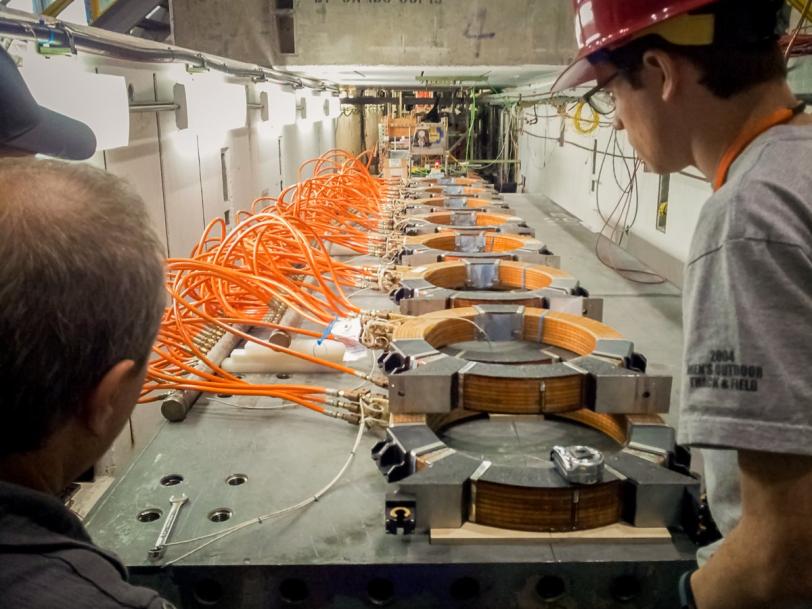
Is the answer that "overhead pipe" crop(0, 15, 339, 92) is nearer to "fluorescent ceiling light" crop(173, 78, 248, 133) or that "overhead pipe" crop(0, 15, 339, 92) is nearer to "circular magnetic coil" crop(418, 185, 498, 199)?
"fluorescent ceiling light" crop(173, 78, 248, 133)

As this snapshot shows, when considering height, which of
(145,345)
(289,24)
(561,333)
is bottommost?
(561,333)

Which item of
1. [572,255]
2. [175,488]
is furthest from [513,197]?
[175,488]

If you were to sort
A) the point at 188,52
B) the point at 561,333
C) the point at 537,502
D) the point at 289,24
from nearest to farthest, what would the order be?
the point at 537,502, the point at 561,333, the point at 188,52, the point at 289,24

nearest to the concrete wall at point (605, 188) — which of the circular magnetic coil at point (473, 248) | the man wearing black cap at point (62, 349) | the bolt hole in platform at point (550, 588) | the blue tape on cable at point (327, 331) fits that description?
the circular magnetic coil at point (473, 248)

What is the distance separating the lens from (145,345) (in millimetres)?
708

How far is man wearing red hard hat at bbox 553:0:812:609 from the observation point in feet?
2.46

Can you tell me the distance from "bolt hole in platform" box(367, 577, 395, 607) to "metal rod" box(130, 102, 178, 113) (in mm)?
1755

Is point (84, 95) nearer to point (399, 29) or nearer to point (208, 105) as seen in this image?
point (208, 105)

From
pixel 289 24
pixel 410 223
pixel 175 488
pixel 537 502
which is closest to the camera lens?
pixel 537 502

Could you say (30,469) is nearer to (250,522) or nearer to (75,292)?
(75,292)

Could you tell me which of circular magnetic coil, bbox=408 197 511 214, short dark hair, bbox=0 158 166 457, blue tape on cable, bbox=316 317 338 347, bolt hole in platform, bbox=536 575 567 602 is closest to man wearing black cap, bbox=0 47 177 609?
short dark hair, bbox=0 158 166 457

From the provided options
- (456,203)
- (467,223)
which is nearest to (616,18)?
(467,223)

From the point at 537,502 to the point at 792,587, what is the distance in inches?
17.6

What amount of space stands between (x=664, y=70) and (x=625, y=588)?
814 millimetres
